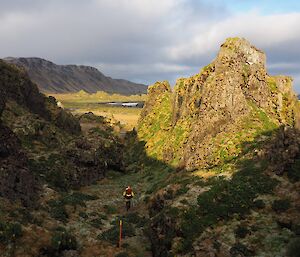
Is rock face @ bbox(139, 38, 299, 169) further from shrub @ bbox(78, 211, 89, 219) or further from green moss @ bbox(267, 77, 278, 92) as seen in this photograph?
shrub @ bbox(78, 211, 89, 219)

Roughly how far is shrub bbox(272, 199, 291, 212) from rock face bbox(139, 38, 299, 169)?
38.1 feet

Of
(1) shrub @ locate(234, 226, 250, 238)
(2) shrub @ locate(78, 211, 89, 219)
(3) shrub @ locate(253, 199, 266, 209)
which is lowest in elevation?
(2) shrub @ locate(78, 211, 89, 219)

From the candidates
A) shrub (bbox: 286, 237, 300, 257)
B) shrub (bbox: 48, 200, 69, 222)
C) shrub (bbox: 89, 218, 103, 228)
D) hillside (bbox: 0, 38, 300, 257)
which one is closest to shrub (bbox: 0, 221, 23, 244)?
hillside (bbox: 0, 38, 300, 257)

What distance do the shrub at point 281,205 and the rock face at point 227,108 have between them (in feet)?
38.1

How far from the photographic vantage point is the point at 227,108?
140 feet

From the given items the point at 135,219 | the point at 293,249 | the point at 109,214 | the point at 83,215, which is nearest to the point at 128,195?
the point at 109,214

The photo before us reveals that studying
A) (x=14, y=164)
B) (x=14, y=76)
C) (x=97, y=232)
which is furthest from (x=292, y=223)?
(x=14, y=76)

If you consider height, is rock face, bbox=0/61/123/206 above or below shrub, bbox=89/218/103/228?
above

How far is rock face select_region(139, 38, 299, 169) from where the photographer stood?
39.8 metres

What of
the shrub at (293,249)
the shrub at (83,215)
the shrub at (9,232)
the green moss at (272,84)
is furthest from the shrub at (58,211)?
the green moss at (272,84)

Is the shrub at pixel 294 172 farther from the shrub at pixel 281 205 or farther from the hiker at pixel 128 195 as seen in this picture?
the hiker at pixel 128 195

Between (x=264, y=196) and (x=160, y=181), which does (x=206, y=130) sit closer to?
(x=160, y=181)

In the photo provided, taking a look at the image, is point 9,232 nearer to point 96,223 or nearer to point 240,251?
point 96,223

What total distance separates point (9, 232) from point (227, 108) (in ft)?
90.5
